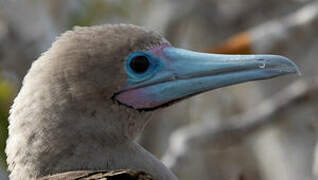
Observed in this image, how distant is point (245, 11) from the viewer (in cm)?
1277

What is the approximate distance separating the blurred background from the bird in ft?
5.43

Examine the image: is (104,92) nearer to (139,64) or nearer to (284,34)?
(139,64)

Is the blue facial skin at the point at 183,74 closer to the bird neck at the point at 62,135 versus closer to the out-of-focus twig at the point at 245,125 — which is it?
the bird neck at the point at 62,135

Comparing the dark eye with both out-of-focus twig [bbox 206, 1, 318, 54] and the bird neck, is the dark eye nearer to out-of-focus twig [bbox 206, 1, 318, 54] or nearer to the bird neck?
the bird neck

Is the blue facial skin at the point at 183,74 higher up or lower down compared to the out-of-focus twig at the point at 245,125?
lower down

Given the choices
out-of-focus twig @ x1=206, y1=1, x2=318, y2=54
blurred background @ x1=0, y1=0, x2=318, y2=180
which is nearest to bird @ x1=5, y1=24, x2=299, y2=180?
blurred background @ x1=0, y1=0, x2=318, y2=180

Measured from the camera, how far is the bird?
4953 mm

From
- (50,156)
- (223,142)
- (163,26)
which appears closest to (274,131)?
(223,142)

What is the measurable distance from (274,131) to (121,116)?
5.11 metres

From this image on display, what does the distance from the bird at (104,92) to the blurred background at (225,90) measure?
65.2 inches

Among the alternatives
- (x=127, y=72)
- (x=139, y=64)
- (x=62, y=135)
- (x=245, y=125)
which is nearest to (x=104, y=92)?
(x=127, y=72)

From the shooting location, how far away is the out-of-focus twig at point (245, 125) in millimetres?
8875

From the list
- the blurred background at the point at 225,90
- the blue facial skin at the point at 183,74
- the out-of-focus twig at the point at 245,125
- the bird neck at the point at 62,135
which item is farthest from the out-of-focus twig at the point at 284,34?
the bird neck at the point at 62,135

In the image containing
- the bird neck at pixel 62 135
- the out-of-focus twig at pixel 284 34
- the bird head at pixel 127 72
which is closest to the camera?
the bird neck at pixel 62 135
